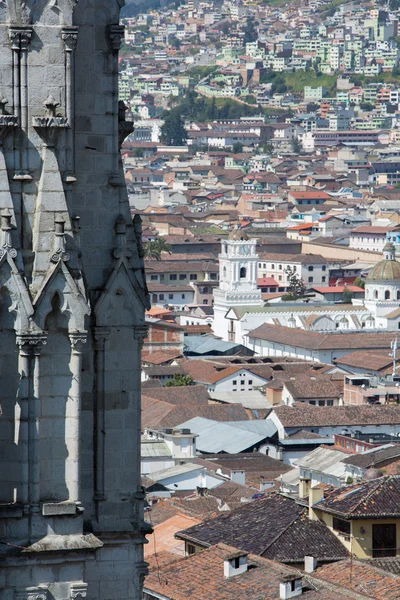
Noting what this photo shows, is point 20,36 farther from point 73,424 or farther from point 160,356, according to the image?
point 160,356

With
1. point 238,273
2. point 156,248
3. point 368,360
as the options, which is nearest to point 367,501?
point 368,360

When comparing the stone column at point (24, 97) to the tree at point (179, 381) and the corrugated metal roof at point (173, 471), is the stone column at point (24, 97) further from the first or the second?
the tree at point (179, 381)

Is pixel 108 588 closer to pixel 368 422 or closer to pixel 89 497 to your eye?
pixel 89 497

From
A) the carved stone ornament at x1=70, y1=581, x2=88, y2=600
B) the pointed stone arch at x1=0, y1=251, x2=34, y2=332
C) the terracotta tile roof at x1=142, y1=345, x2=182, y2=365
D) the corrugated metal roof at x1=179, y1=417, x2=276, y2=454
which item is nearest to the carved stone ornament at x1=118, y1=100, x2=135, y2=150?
the pointed stone arch at x1=0, y1=251, x2=34, y2=332

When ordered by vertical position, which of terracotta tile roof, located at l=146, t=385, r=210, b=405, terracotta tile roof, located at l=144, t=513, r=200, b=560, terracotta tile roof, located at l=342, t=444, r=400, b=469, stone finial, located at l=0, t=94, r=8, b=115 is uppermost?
stone finial, located at l=0, t=94, r=8, b=115

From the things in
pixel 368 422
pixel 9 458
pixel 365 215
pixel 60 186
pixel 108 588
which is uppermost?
pixel 60 186

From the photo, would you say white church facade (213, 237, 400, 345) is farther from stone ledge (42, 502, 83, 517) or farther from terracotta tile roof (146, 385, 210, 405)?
stone ledge (42, 502, 83, 517)

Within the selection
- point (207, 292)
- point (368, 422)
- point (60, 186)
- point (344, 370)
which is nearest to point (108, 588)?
point (60, 186)
